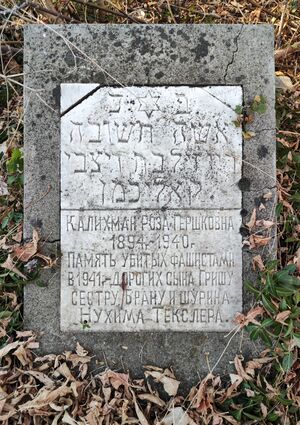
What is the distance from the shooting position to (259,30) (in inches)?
114

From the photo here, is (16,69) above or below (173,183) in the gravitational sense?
above

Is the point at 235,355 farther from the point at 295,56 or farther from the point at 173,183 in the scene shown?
the point at 295,56

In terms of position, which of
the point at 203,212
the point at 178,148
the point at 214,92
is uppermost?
the point at 214,92

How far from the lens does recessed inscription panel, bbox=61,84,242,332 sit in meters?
2.86

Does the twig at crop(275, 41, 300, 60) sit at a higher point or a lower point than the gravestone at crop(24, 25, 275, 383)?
higher

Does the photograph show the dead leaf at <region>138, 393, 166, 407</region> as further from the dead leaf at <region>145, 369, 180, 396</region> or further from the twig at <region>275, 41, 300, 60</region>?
the twig at <region>275, 41, 300, 60</region>

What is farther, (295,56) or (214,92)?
(295,56)

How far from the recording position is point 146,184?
288 cm

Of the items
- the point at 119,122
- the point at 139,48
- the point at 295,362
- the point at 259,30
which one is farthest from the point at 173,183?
the point at 295,362

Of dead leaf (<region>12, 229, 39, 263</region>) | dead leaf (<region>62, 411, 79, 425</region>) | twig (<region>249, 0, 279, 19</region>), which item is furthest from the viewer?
twig (<region>249, 0, 279, 19</region>)

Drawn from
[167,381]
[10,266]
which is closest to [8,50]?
[10,266]

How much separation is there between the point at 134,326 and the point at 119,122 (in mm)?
1083

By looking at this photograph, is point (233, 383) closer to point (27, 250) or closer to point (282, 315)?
point (282, 315)

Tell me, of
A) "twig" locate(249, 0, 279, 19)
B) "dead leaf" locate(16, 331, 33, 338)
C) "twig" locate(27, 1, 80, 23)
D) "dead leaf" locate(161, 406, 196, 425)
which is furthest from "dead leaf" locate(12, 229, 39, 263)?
"twig" locate(249, 0, 279, 19)
